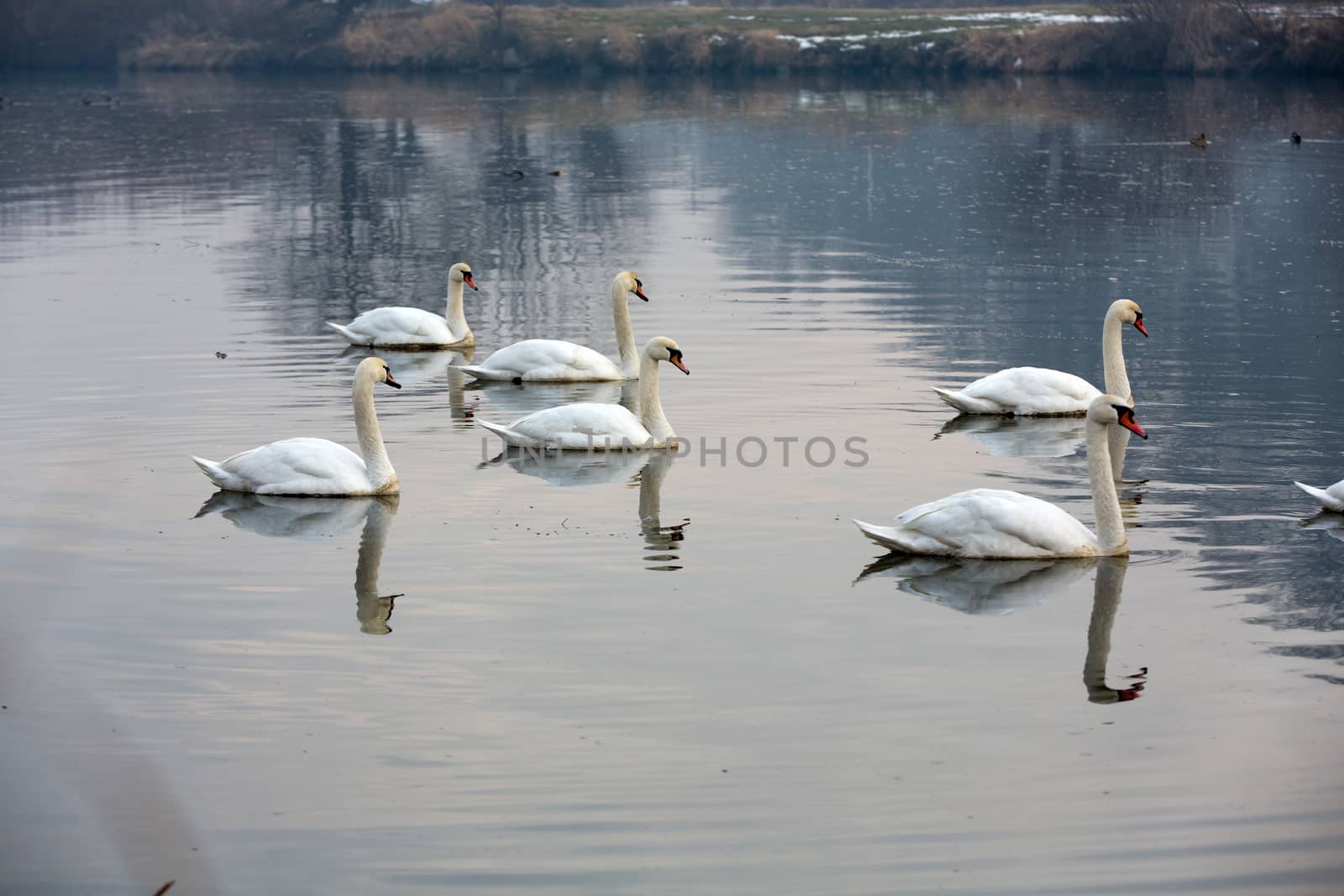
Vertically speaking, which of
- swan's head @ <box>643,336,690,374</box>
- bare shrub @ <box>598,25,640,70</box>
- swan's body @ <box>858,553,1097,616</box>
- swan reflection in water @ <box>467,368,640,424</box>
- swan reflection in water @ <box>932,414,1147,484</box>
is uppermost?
bare shrub @ <box>598,25,640,70</box>

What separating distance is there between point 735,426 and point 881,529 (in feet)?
13.2

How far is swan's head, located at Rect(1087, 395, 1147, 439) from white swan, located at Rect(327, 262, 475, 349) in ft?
29.6

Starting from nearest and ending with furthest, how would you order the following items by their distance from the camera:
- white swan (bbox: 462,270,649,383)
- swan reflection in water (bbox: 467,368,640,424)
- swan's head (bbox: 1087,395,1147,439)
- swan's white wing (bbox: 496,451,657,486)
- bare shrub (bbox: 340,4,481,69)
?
swan's head (bbox: 1087,395,1147,439) < swan's white wing (bbox: 496,451,657,486) < swan reflection in water (bbox: 467,368,640,424) < white swan (bbox: 462,270,649,383) < bare shrub (bbox: 340,4,481,69)

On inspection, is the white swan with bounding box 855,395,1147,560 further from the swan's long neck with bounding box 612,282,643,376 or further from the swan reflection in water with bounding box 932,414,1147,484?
the swan's long neck with bounding box 612,282,643,376

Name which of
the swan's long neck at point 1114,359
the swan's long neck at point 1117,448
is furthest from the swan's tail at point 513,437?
the swan's long neck at point 1114,359

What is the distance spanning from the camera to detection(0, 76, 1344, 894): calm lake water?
22.1 feet

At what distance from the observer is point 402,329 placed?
18203 mm

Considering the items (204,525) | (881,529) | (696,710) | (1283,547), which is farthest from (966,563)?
(204,525)

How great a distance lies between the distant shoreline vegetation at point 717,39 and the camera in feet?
199

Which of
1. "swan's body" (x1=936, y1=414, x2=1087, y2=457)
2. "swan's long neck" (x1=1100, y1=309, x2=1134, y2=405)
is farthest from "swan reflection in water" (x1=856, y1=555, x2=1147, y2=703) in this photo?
"swan's long neck" (x1=1100, y1=309, x2=1134, y2=405)

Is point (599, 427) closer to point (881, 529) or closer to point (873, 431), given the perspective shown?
point (873, 431)

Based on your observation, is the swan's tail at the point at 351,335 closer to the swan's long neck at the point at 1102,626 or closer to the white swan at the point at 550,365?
the white swan at the point at 550,365

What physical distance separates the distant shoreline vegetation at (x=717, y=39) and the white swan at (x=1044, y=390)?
4803 cm

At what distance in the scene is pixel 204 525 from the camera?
11359 millimetres
